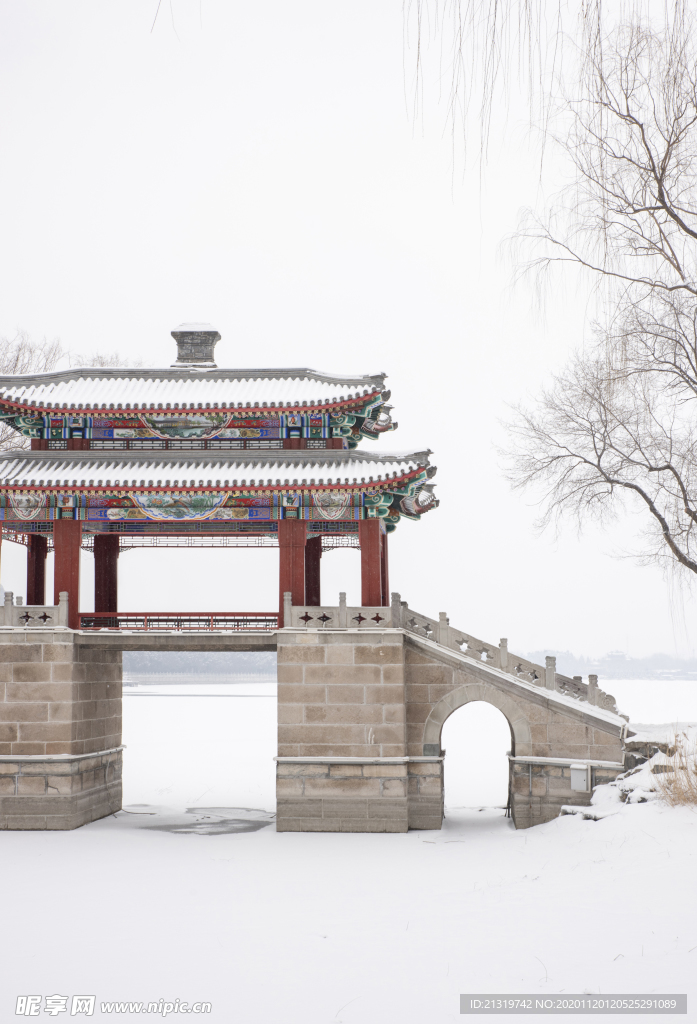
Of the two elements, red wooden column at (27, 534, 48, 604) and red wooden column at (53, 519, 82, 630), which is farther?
red wooden column at (27, 534, 48, 604)

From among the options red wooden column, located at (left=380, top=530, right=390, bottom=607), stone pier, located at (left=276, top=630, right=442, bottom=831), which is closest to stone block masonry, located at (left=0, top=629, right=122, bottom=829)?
stone pier, located at (left=276, top=630, right=442, bottom=831)

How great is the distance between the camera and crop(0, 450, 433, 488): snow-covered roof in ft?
60.0

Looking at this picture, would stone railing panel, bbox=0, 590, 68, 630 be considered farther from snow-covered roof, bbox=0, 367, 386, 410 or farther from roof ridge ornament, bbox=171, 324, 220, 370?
roof ridge ornament, bbox=171, 324, 220, 370

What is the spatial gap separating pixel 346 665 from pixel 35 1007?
380 inches

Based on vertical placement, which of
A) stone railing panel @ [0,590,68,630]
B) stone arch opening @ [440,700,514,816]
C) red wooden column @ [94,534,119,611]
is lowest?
stone arch opening @ [440,700,514,816]

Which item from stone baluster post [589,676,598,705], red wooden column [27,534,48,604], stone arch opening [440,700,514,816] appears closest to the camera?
stone baluster post [589,676,598,705]

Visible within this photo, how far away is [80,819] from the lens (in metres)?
18.3

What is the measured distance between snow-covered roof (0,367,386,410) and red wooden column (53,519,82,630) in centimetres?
256

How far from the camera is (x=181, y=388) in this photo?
20.2m

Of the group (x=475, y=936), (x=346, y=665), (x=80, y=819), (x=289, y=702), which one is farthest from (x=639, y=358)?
(x=80, y=819)

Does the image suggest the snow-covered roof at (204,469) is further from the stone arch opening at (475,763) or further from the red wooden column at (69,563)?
the stone arch opening at (475,763)

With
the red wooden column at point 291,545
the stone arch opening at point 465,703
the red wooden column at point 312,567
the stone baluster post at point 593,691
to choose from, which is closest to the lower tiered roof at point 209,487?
the red wooden column at point 291,545

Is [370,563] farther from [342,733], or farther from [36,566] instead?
[36,566]

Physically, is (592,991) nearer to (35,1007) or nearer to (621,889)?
(621,889)
